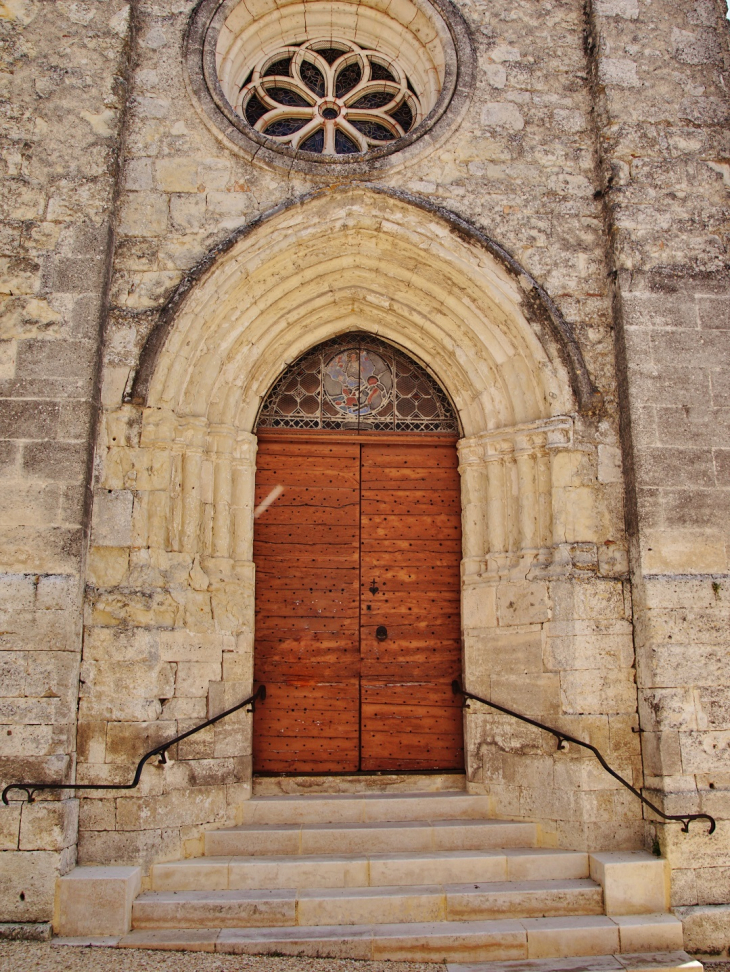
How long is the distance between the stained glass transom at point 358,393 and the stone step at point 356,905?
3.01 m

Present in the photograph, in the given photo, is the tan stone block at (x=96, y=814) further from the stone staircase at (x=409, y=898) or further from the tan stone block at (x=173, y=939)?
the tan stone block at (x=173, y=939)

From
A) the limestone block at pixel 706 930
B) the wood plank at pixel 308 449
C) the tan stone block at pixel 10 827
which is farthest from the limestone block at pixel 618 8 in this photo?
the tan stone block at pixel 10 827

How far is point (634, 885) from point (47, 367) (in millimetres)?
4446

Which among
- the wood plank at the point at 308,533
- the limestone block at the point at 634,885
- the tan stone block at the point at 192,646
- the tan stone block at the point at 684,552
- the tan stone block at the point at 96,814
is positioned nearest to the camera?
the limestone block at the point at 634,885

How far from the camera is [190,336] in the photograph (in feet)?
16.7

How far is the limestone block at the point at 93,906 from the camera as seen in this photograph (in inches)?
160

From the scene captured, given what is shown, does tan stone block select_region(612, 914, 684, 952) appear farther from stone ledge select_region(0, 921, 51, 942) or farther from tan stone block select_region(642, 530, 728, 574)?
stone ledge select_region(0, 921, 51, 942)

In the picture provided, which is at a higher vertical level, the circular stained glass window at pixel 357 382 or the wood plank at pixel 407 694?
the circular stained glass window at pixel 357 382

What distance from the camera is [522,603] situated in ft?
16.6

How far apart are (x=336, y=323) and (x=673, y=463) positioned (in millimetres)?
2522

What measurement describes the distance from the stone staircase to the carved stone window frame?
13.8ft

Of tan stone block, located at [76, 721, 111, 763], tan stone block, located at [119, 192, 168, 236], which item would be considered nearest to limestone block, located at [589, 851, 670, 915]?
tan stone block, located at [76, 721, 111, 763]

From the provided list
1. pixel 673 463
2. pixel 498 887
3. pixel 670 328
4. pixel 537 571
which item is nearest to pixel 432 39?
pixel 670 328

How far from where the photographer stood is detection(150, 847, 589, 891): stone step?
4.34 m
